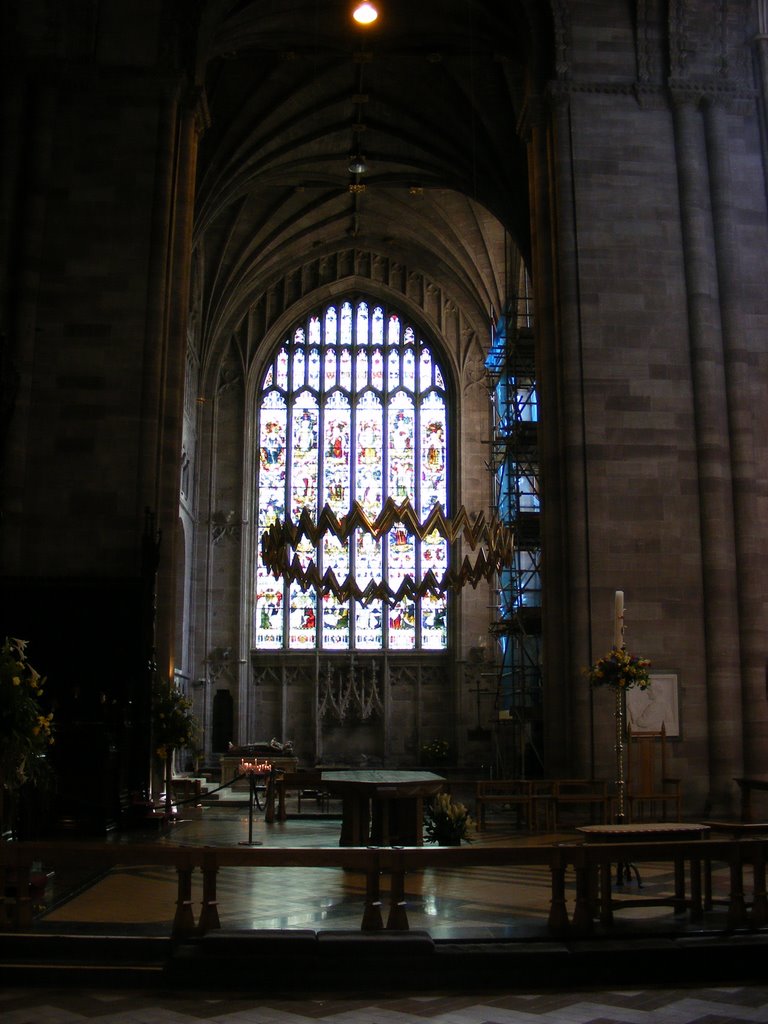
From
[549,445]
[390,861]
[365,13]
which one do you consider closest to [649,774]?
[549,445]

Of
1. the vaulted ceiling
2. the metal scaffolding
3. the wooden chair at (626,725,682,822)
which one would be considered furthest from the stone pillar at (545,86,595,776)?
the metal scaffolding

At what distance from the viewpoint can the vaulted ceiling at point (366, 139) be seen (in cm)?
2122

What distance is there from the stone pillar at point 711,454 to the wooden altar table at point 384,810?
5.74 m

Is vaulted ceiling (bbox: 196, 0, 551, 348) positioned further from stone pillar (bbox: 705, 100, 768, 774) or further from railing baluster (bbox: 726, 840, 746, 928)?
railing baluster (bbox: 726, 840, 746, 928)

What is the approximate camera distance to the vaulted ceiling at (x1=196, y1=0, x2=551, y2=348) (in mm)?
21219

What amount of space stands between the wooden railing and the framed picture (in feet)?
27.3

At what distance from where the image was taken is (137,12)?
17938 mm

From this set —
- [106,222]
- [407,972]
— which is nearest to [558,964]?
[407,972]

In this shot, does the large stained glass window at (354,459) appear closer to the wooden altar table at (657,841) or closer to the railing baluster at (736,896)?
the wooden altar table at (657,841)

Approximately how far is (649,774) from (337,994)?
959cm

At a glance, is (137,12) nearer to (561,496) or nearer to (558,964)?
(561,496)

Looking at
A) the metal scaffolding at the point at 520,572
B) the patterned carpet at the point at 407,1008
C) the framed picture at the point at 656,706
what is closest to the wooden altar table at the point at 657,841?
the patterned carpet at the point at 407,1008

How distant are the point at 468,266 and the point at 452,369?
3.28 meters

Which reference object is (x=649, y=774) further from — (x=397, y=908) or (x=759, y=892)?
(x=397, y=908)
